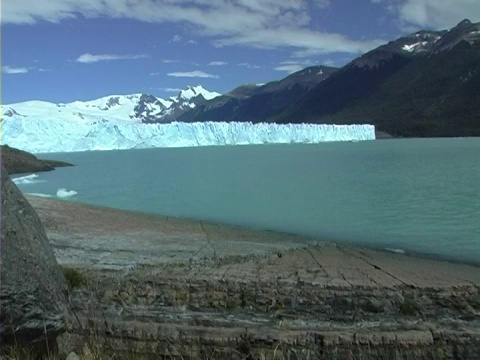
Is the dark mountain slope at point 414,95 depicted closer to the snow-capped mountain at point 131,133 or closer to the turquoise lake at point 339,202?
the snow-capped mountain at point 131,133

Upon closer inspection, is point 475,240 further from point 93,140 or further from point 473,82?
point 473,82

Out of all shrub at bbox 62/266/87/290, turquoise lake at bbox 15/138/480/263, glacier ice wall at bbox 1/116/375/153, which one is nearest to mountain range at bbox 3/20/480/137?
glacier ice wall at bbox 1/116/375/153

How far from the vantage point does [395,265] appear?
977cm

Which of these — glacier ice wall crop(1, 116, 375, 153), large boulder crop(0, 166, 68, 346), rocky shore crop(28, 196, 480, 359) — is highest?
large boulder crop(0, 166, 68, 346)

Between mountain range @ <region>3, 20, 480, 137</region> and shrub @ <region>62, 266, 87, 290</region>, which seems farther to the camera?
mountain range @ <region>3, 20, 480, 137</region>

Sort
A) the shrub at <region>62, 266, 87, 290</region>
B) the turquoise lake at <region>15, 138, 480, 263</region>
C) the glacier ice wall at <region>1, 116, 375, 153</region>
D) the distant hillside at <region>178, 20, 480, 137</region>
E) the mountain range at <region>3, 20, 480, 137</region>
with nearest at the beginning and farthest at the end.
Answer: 1. the shrub at <region>62, 266, 87, 290</region>
2. the turquoise lake at <region>15, 138, 480, 263</region>
3. the glacier ice wall at <region>1, 116, 375, 153</region>
4. the mountain range at <region>3, 20, 480, 137</region>
5. the distant hillside at <region>178, 20, 480, 137</region>

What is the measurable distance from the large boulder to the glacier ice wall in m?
65.2

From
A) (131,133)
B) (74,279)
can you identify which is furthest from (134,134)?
(74,279)

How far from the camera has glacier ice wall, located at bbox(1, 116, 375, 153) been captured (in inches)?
2667

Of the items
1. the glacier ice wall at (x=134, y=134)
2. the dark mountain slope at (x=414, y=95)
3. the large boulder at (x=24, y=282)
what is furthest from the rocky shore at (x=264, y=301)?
the dark mountain slope at (x=414, y=95)

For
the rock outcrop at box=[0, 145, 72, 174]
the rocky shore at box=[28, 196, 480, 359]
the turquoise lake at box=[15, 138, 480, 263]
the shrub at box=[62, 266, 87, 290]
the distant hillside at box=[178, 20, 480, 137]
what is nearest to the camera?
the rocky shore at box=[28, 196, 480, 359]

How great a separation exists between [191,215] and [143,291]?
13061mm

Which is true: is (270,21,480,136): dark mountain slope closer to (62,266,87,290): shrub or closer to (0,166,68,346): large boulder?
(62,266,87,290): shrub

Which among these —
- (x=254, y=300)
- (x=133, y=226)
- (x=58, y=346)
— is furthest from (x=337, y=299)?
(x=133, y=226)
